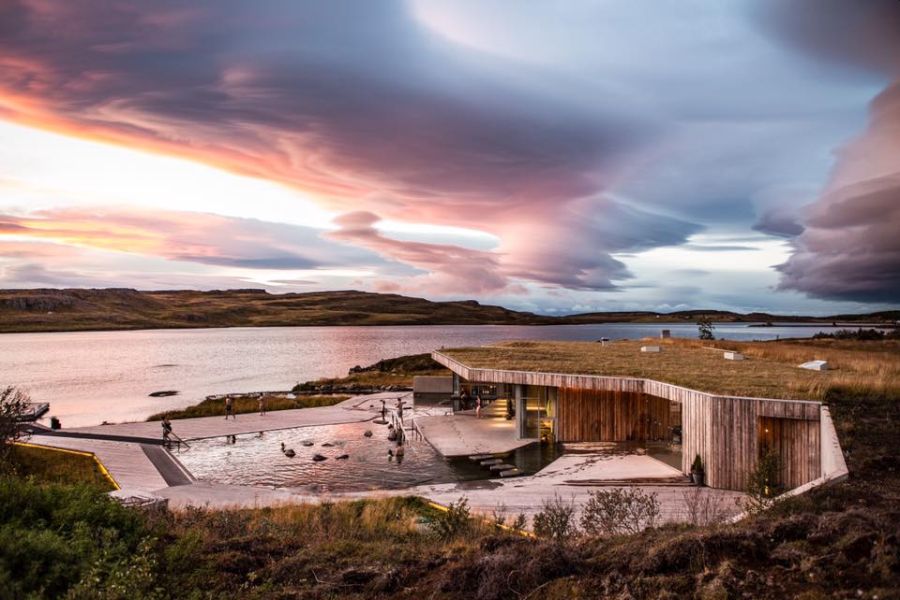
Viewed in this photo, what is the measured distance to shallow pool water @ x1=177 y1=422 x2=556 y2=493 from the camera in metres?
15.8

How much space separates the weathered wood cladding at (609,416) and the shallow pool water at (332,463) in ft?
5.33

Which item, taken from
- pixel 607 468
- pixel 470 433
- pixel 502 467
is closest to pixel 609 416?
pixel 607 468

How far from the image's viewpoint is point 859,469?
9.58 meters

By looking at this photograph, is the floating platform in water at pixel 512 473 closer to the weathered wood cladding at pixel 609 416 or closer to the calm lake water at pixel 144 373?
the weathered wood cladding at pixel 609 416

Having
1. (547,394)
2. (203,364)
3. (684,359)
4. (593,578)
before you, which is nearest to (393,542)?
(593,578)

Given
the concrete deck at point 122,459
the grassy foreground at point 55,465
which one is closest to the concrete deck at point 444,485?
the concrete deck at point 122,459

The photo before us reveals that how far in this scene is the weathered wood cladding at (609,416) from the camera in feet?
63.8

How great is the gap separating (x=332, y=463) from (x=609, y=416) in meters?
9.50

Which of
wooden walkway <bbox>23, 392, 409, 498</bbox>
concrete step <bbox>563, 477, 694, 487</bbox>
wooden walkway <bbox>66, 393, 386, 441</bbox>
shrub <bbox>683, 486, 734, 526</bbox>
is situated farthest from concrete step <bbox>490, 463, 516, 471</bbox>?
wooden walkway <bbox>66, 393, 386, 441</bbox>

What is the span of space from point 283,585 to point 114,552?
5.96ft

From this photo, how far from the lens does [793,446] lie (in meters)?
12.7

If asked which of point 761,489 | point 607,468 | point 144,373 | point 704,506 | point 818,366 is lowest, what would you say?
point 144,373

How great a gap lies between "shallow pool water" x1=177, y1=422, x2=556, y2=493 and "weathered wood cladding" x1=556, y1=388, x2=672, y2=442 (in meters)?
1.62

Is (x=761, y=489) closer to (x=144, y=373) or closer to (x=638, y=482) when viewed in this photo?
(x=638, y=482)
